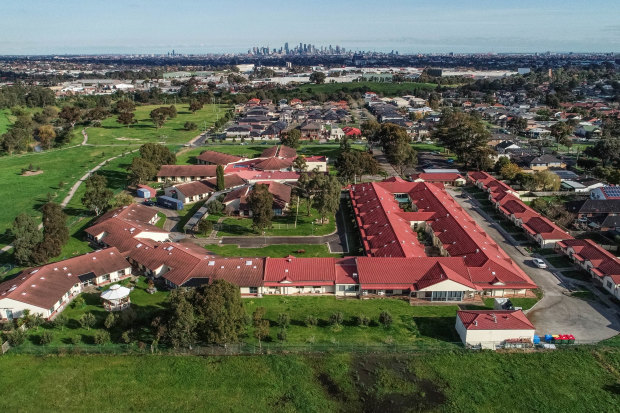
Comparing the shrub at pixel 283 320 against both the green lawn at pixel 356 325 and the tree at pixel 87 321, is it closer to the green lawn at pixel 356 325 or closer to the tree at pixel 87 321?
the green lawn at pixel 356 325

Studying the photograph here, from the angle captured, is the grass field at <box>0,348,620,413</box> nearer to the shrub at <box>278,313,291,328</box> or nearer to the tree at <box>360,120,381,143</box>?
the shrub at <box>278,313,291,328</box>

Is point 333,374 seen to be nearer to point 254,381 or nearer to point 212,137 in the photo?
point 254,381

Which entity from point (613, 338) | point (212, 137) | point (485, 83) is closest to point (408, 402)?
point (613, 338)

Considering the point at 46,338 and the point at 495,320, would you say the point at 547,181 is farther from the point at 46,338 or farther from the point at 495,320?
the point at 46,338

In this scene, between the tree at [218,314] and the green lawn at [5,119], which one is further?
the green lawn at [5,119]

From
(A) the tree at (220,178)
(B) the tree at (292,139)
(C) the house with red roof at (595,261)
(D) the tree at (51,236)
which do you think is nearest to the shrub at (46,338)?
(D) the tree at (51,236)

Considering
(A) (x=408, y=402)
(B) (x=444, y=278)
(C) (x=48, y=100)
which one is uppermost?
(C) (x=48, y=100)
